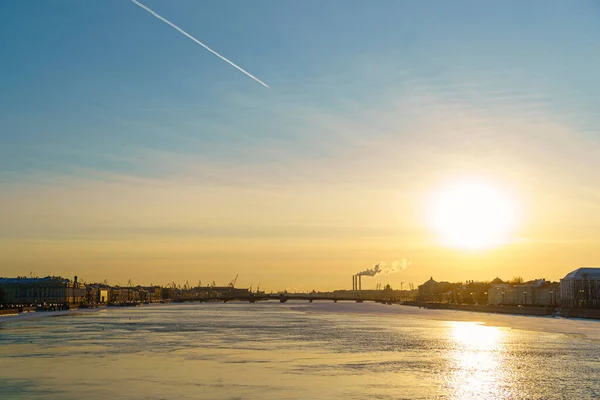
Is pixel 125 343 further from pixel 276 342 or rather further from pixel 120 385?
pixel 120 385

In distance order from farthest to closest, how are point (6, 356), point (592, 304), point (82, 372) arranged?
point (592, 304)
point (6, 356)
point (82, 372)

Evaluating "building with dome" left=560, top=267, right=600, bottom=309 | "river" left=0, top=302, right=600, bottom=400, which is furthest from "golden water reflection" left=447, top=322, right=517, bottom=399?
"building with dome" left=560, top=267, right=600, bottom=309

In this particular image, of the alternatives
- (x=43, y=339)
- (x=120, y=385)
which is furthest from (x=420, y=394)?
(x=43, y=339)

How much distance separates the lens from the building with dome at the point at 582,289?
185250 millimetres

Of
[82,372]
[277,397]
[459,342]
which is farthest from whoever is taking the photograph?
[459,342]

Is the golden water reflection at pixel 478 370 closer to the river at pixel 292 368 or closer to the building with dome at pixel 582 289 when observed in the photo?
the river at pixel 292 368

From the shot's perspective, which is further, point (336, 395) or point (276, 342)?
point (276, 342)

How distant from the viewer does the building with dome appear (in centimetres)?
18525

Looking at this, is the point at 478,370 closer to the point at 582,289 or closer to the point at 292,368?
the point at 292,368

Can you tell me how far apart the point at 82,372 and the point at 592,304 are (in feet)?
541

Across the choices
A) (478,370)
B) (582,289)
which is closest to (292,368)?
(478,370)

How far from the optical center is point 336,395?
119 feet

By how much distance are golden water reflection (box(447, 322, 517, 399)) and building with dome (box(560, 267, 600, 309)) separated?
119 metres

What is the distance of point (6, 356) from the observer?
176 feet
